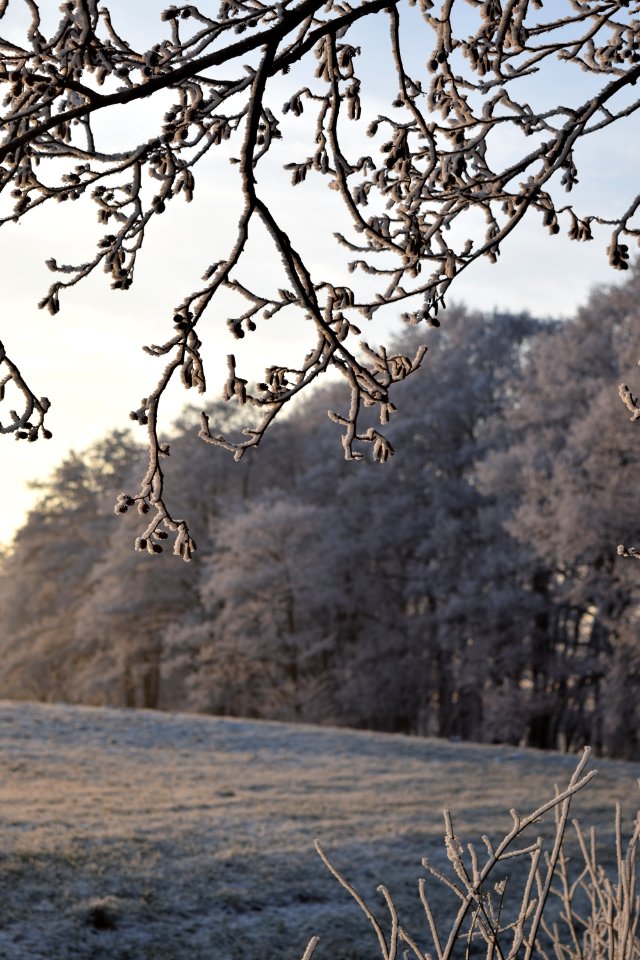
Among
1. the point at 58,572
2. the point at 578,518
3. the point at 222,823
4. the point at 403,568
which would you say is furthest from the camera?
the point at 58,572

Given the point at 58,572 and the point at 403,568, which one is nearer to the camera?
the point at 403,568

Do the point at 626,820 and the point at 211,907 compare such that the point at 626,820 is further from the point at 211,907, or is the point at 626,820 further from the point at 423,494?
the point at 423,494

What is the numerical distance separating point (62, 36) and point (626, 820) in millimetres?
9595

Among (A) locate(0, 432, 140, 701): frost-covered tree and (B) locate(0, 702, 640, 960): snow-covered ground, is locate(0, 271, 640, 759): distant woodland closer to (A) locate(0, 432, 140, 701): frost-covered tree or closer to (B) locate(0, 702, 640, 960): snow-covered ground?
(A) locate(0, 432, 140, 701): frost-covered tree

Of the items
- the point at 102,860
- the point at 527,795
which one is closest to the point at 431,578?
the point at 527,795

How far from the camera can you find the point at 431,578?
25.1 metres

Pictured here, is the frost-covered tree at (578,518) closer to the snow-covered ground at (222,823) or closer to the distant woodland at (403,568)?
the distant woodland at (403,568)

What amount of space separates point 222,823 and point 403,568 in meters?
18.3

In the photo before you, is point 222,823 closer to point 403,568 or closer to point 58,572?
point 403,568

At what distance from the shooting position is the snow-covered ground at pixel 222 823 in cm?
618

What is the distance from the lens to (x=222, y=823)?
29.5ft

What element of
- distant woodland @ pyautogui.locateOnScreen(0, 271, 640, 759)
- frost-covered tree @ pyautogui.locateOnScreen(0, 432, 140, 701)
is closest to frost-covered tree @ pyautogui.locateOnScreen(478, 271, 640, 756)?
distant woodland @ pyautogui.locateOnScreen(0, 271, 640, 759)

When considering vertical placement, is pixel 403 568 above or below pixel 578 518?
below

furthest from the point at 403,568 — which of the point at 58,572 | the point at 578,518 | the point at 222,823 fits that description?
the point at 222,823
